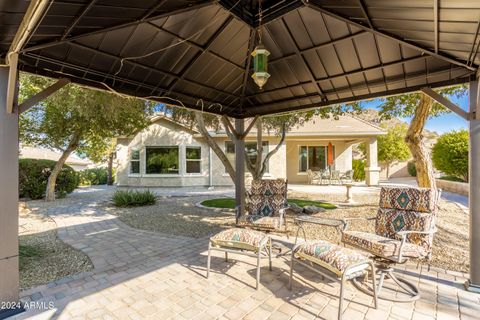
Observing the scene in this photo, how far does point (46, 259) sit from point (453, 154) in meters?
19.0

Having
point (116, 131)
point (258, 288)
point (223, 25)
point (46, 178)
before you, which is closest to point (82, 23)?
point (223, 25)

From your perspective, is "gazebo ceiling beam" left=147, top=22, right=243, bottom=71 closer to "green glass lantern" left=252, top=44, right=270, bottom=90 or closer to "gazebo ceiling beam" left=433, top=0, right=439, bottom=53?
"green glass lantern" left=252, top=44, right=270, bottom=90

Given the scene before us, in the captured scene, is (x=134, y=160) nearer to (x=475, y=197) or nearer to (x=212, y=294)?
(x=212, y=294)

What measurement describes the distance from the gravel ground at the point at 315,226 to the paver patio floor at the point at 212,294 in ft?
4.34

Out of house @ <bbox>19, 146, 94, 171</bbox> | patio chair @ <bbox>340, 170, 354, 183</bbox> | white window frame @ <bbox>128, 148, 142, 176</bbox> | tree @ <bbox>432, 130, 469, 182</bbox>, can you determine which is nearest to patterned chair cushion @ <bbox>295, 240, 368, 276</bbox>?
patio chair @ <bbox>340, 170, 354, 183</bbox>

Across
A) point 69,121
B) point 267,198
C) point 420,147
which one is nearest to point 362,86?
point 267,198

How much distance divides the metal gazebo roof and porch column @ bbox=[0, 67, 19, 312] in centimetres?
78

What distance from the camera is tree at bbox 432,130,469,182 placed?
47.8 ft

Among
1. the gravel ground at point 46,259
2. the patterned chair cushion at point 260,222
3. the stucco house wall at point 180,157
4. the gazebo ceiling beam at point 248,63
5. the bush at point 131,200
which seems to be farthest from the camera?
the stucco house wall at point 180,157

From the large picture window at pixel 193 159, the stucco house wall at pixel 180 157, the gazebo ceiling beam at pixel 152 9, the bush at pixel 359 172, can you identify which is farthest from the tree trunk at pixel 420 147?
the bush at pixel 359 172

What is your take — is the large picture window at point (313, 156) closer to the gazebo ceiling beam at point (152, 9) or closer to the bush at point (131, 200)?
the bush at point (131, 200)

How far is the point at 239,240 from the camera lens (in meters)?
3.85

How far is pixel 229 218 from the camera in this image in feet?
26.3

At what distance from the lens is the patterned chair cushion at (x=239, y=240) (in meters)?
3.76
